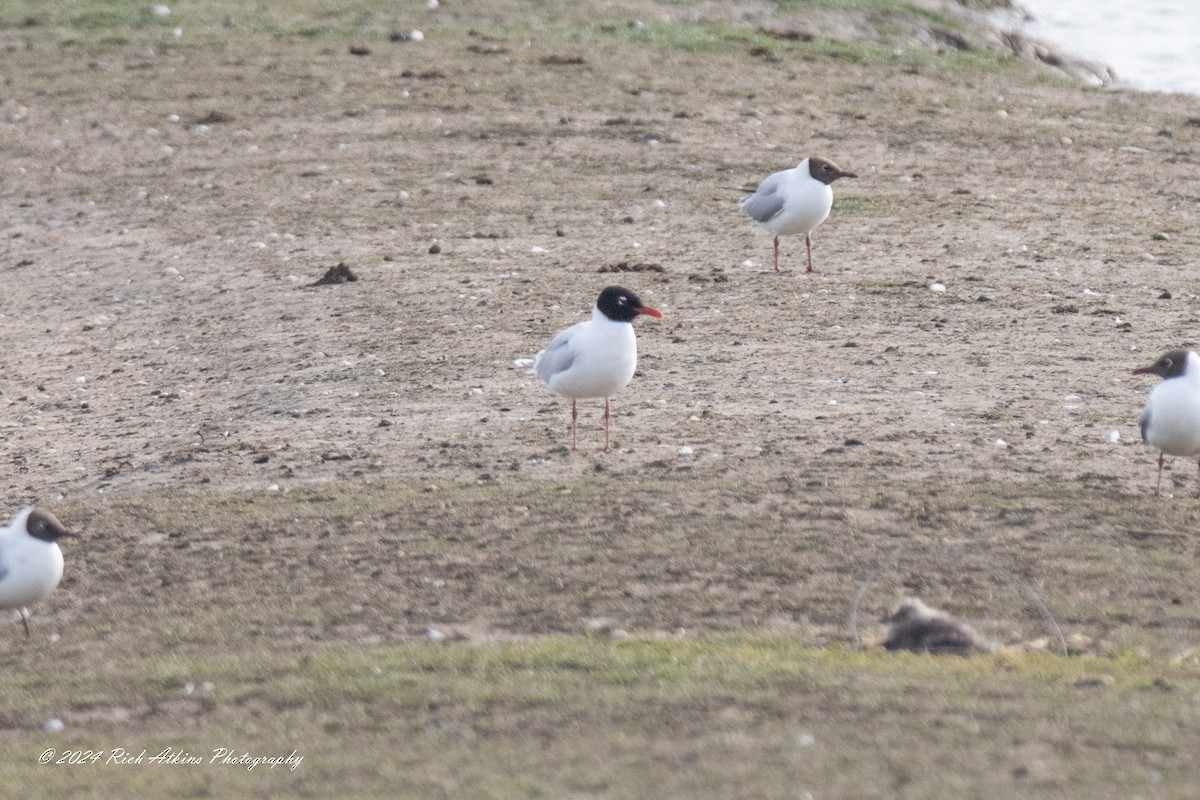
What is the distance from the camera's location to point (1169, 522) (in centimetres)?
738

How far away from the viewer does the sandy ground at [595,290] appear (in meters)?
7.91

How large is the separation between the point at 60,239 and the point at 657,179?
17.1 ft

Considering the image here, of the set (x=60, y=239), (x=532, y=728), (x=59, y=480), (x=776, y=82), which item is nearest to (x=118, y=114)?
(x=60, y=239)

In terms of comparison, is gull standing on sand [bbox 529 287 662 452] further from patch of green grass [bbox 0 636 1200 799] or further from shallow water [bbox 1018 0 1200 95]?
shallow water [bbox 1018 0 1200 95]

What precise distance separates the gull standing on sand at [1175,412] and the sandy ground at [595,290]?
26cm

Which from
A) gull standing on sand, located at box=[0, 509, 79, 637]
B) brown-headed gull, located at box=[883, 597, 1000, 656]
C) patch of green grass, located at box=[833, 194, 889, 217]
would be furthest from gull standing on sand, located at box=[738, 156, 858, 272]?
gull standing on sand, located at box=[0, 509, 79, 637]

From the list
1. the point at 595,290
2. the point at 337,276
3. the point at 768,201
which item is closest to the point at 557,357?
the point at 595,290

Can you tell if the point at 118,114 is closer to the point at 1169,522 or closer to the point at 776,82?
the point at 776,82

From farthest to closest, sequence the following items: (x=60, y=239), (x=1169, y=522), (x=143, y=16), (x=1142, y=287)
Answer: (x=143, y=16)
(x=60, y=239)
(x=1142, y=287)
(x=1169, y=522)

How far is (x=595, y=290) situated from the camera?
39.0 feet

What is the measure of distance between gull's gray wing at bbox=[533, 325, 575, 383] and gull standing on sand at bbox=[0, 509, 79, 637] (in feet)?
9.23

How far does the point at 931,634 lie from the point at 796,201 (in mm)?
6683

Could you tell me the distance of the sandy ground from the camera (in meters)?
7.91

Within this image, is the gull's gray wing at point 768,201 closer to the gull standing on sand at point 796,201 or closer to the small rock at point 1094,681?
the gull standing on sand at point 796,201
